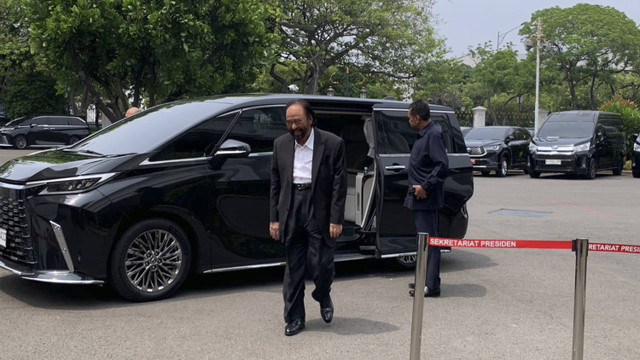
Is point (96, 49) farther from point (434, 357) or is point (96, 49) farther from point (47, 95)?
point (47, 95)

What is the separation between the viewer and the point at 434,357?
507 centimetres

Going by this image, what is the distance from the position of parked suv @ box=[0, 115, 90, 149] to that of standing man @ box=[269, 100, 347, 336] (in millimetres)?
30982

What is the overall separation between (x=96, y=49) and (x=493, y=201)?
1264cm

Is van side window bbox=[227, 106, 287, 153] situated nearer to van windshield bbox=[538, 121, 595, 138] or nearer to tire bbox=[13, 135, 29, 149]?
van windshield bbox=[538, 121, 595, 138]

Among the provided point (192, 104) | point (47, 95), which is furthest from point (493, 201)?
point (47, 95)

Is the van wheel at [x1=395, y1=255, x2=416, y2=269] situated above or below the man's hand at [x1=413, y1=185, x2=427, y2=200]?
below

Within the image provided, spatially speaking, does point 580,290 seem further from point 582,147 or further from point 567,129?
point 567,129

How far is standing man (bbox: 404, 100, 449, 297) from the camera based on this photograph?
21.9ft

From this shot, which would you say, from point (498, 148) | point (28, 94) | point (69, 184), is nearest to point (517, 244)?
point (69, 184)

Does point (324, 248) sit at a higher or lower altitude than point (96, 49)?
lower

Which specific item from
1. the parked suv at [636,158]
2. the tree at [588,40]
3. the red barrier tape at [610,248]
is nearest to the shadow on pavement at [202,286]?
the red barrier tape at [610,248]

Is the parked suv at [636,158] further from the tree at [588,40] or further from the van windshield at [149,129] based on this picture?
the tree at [588,40]

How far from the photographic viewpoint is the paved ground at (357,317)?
16.9 ft

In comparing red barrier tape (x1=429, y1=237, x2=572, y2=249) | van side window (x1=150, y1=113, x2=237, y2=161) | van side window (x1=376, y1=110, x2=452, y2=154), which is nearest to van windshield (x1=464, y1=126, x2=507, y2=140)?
van side window (x1=376, y1=110, x2=452, y2=154)
